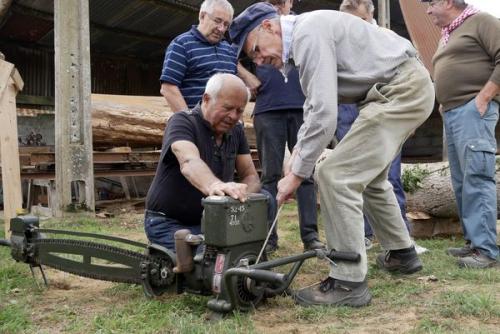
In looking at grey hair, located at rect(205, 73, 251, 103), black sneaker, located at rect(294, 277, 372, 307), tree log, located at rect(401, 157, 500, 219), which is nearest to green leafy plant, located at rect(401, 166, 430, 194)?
tree log, located at rect(401, 157, 500, 219)

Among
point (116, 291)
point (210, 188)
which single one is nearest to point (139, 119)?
point (116, 291)

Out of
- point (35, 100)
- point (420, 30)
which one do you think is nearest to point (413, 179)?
point (420, 30)

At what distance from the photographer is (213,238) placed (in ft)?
7.73

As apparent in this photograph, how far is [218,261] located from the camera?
7.88 feet

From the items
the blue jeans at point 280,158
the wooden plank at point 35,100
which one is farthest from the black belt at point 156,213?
the wooden plank at point 35,100

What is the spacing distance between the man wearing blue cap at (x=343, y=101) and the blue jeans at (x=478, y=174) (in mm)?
838

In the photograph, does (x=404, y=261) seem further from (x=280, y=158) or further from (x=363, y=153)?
(x=280, y=158)

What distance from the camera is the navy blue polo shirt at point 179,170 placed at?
9.27ft

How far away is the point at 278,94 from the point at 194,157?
1.59 meters

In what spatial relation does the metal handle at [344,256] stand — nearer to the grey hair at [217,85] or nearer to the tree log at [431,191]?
the grey hair at [217,85]

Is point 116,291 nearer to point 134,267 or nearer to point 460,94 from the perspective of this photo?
point 134,267

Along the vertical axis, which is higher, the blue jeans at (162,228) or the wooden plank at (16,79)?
the wooden plank at (16,79)

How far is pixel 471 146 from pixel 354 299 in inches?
63.8

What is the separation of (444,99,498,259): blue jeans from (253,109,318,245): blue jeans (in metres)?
→ 1.11
